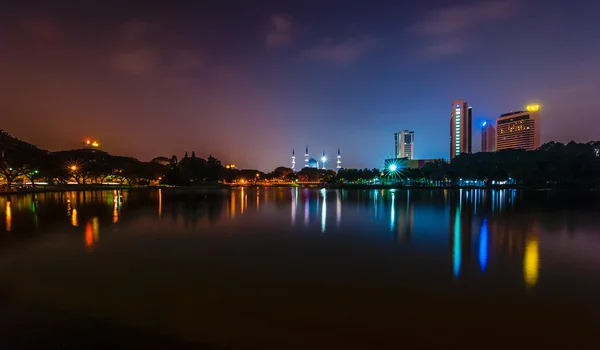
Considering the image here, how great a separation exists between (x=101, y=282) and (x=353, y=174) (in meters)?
123

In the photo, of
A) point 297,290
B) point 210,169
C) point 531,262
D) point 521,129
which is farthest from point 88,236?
point 521,129

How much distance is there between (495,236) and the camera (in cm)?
1427

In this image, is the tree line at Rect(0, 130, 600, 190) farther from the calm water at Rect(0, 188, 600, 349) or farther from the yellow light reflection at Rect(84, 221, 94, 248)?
the calm water at Rect(0, 188, 600, 349)

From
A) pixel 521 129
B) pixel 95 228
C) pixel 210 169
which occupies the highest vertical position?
pixel 521 129

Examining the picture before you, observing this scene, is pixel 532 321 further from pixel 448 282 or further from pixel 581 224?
pixel 581 224

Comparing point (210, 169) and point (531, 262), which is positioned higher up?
point (210, 169)

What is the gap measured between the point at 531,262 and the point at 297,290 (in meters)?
7.73

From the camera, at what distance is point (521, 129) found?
180m

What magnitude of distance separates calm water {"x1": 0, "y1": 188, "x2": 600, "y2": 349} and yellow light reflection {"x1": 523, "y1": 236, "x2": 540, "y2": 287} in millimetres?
70

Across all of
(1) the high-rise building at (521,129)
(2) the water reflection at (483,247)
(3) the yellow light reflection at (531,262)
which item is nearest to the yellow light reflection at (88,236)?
(2) the water reflection at (483,247)

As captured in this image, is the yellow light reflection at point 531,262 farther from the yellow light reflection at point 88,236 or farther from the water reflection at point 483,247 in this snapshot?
the yellow light reflection at point 88,236

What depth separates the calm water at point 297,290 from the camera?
546 centimetres

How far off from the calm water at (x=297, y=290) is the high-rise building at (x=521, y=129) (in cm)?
19805

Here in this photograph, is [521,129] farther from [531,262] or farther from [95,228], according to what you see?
[95,228]
